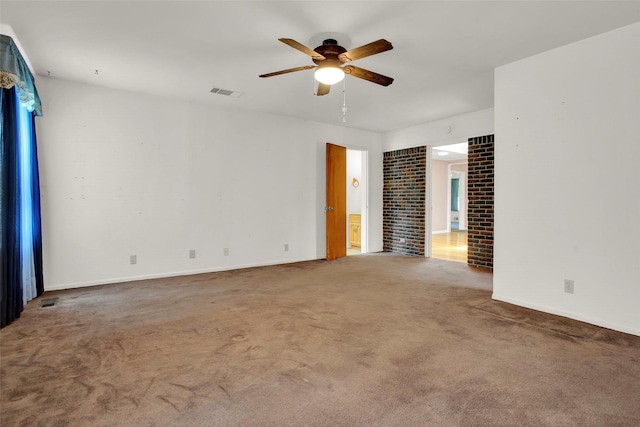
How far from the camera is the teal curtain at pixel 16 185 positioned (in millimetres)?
2768

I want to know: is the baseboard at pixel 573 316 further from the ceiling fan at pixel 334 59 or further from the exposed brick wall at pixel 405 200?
the exposed brick wall at pixel 405 200

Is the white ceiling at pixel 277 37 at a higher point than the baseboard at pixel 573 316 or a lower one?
higher

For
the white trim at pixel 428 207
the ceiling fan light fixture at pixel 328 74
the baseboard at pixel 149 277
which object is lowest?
the baseboard at pixel 149 277

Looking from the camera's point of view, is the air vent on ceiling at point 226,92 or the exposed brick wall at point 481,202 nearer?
the air vent on ceiling at point 226,92

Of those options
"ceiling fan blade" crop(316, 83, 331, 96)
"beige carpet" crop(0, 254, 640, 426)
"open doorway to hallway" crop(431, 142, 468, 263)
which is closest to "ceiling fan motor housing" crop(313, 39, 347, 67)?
"ceiling fan blade" crop(316, 83, 331, 96)

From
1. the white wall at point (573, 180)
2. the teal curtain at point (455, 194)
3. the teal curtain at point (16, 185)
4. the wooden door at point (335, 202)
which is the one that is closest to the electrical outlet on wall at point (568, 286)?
the white wall at point (573, 180)

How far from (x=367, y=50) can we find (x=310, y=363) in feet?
7.55

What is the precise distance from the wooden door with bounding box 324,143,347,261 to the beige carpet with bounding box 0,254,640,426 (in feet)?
7.84

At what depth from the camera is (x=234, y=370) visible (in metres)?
2.09

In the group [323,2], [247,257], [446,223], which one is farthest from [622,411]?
[446,223]

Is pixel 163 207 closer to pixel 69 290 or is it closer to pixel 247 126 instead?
pixel 69 290

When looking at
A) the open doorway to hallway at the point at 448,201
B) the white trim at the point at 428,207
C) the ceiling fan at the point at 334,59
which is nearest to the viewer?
the ceiling fan at the point at 334,59

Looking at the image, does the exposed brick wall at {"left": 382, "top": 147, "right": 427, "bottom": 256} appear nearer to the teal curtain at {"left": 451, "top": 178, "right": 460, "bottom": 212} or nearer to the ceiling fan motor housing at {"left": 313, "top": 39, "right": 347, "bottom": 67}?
the ceiling fan motor housing at {"left": 313, "top": 39, "right": 347, "bottom": 67}

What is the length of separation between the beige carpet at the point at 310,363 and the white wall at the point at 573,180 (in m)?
0.30
